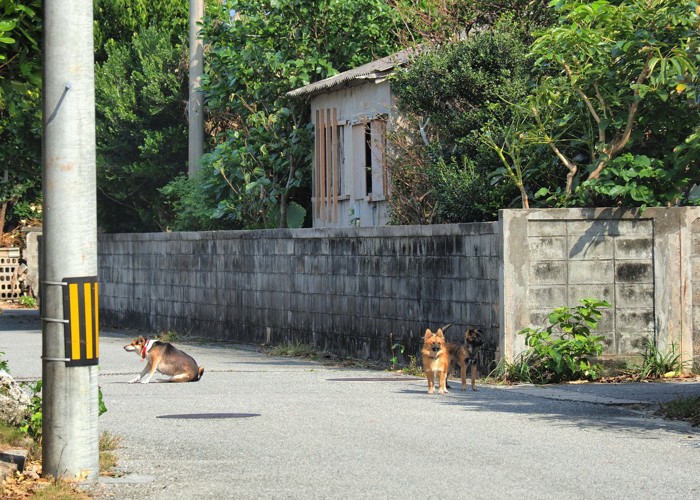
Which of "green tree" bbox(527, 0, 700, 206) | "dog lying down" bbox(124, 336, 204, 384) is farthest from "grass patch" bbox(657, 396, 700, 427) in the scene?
"dog lying down" bbox(124, 336, 204, 384)

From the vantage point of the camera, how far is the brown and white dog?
15379mm

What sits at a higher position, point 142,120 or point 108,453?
point 142,120

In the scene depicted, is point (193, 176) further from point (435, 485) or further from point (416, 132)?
point (435, 485)

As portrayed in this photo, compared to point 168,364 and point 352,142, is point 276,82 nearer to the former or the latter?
point 352,142

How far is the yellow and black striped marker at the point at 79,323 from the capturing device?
8.93 meters

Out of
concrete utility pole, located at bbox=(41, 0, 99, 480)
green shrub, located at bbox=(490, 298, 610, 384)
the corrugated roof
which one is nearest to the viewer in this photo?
concrete utility pole, located at bbox=(41, 0, 99, 480)

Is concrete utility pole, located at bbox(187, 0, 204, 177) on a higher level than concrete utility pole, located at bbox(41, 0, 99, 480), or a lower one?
higher

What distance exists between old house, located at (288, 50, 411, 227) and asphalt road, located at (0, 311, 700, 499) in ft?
28.3

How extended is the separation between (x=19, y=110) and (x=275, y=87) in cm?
1658

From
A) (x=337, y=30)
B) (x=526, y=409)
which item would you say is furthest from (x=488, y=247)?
(x=337, y=30)

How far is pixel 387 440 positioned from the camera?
36.6ft

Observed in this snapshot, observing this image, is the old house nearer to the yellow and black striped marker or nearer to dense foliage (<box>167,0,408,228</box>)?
dense foliage (<box>167,0,408,228</box>)

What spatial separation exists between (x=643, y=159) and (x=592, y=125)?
1092 millimetres

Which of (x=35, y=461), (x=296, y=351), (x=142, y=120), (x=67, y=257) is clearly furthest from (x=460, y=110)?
(x=142, y=120)
